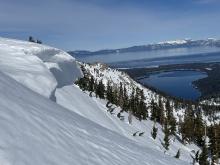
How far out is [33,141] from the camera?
28.9ft

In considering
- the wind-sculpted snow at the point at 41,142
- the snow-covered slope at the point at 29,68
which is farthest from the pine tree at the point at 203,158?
the wind-sculpted snow at the point at 41,142

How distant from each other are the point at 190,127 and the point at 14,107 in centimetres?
10505

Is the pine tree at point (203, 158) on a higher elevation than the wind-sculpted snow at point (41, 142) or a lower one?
lower

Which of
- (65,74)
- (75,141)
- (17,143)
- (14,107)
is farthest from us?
(65,74)

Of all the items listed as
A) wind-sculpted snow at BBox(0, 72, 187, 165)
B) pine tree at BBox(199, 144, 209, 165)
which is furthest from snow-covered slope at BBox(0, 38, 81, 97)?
pine tree at BBox(199, 144, 209, 165)

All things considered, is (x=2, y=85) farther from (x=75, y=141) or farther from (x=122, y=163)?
(x=122, y=163)

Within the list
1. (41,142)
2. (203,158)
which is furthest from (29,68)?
(203,158)

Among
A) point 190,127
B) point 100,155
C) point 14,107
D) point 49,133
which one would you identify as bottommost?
point 190,127

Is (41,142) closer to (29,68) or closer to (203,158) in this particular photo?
(29,68)

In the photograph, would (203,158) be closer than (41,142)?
No

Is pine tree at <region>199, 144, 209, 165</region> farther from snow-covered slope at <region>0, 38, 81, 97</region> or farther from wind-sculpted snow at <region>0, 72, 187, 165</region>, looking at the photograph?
wind-sculpted snow at <region>0, 72, 187, 165</region>

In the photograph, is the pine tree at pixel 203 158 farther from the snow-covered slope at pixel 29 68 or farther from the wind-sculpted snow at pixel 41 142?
the wind-sculpted snow at pixel 41 142

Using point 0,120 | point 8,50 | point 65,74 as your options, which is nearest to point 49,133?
point 0,120

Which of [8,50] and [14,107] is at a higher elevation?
[8,50]
